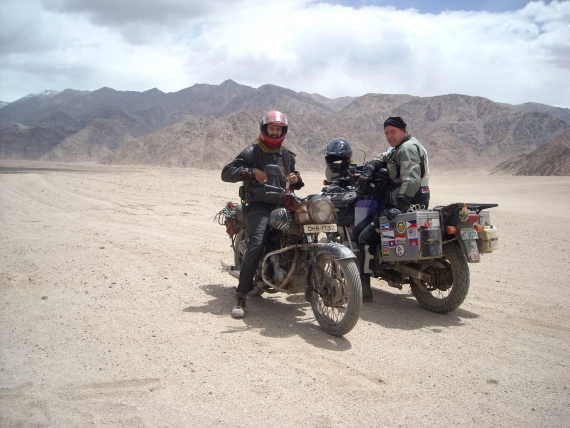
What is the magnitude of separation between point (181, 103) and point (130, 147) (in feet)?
261

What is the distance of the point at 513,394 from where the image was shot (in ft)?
12.3

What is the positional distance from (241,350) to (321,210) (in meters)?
1.47

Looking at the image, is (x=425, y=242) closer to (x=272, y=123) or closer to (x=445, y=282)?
(x=445, y=282)

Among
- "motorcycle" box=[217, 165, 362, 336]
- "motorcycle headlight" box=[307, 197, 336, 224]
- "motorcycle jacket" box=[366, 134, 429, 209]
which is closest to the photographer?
"motorcycle" box=[217, 165, 362, 336]

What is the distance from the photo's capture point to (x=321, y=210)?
487 centimetres

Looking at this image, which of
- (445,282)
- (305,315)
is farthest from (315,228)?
(445,282)

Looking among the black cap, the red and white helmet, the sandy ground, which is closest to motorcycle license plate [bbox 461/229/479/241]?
the sandy ground

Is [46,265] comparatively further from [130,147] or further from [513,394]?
[130,147]

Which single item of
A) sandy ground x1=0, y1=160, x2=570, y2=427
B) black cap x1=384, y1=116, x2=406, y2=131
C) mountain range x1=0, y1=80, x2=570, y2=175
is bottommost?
sandy ground x1=0, y1=160, x2=570, y2=427

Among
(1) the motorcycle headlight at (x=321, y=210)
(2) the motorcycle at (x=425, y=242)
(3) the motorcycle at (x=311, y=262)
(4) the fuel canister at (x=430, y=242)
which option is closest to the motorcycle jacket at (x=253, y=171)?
Result: (3) the motorcycle at (x=311, y=262)

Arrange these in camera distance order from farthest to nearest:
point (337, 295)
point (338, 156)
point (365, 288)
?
point (338, 156)
point (365, 288)
point (337, 295)

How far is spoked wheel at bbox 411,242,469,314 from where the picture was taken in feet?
17.7

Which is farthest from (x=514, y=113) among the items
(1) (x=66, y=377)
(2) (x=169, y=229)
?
(1) (x=66, y=377)

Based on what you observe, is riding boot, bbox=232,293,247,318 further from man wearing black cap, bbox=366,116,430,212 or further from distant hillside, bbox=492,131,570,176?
distant hillside, bbox=492,131,570,176
